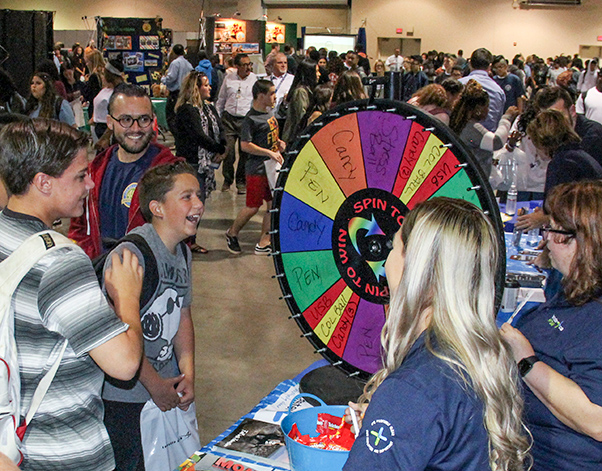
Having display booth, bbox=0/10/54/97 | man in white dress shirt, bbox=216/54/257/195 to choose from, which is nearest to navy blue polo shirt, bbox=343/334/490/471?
man in white dress shirt, bbox=216/54/257/195

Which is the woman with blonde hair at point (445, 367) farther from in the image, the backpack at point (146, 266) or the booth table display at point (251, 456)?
the backpack at point (146, 266)

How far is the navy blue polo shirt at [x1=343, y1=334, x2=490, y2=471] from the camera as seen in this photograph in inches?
44.6

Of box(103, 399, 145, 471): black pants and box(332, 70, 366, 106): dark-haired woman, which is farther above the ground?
box(332, 70, 366, 106): dark-haired woman

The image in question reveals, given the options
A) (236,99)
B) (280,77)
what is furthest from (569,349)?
(280,77)

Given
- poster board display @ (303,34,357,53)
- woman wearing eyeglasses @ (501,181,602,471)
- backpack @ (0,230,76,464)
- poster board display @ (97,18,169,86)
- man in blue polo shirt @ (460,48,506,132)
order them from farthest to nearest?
poster board display @ (303,34,357,53), poster board display @ (97,18,169,86), man in blue polo shirt @ (460,48,506,132), woman wearing eyeglasses @ (501,181,602,471), backpack @ (0,230,76,464)

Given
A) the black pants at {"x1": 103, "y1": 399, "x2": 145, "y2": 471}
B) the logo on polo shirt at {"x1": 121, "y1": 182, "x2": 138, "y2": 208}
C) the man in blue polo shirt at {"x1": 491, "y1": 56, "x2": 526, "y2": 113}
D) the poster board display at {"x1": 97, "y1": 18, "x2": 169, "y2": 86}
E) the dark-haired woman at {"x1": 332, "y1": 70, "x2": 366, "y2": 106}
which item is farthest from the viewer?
the poster board display at {"x1": 97, "y1": 18, "x2": 169, "y2": 86}

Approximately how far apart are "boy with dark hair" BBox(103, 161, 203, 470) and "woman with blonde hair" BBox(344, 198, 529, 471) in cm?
104

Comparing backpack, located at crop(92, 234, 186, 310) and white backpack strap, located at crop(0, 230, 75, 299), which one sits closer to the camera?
white backpack strap, located at crop(0, 230, 75, 299)

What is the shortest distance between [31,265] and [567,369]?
1.30 m

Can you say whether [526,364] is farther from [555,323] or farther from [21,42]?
[21,42]

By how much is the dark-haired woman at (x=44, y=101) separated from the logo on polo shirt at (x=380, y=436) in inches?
Answer: 212

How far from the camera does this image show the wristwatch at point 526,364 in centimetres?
169

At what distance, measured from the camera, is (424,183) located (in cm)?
168

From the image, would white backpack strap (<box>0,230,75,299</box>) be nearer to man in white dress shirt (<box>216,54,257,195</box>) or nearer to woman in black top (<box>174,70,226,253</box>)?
woman in black top (<box>174,70,226,253</box>)
